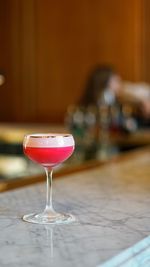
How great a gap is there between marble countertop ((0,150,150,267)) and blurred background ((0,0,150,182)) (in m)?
4.75

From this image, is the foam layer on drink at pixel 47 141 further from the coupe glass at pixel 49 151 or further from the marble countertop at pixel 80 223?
the marble countertop at pixel 80 223

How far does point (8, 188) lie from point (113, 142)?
79.8 inches

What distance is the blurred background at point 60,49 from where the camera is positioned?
21.6 feet

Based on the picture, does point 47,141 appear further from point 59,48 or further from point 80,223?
point 59,48

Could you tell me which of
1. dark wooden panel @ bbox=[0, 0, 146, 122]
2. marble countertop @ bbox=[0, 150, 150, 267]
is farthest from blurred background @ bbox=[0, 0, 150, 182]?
marble countertop @ bbox=[0, 150, 150, 267]

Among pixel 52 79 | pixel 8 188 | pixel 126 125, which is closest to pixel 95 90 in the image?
pixel 126 125

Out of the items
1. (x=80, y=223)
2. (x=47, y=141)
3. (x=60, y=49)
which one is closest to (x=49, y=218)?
(x=80, y=223)

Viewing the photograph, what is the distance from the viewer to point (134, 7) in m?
6.53

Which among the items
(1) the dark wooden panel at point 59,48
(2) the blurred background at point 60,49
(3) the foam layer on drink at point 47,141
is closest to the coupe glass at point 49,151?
(3) the foam layer on drink at point 47,141

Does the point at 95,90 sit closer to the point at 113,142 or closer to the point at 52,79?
the point at 113,142

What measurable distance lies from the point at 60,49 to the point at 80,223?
623 cm

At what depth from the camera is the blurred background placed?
259 inches

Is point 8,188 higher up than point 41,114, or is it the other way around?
point 8,188

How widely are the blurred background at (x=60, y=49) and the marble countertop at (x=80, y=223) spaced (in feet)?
15.6
